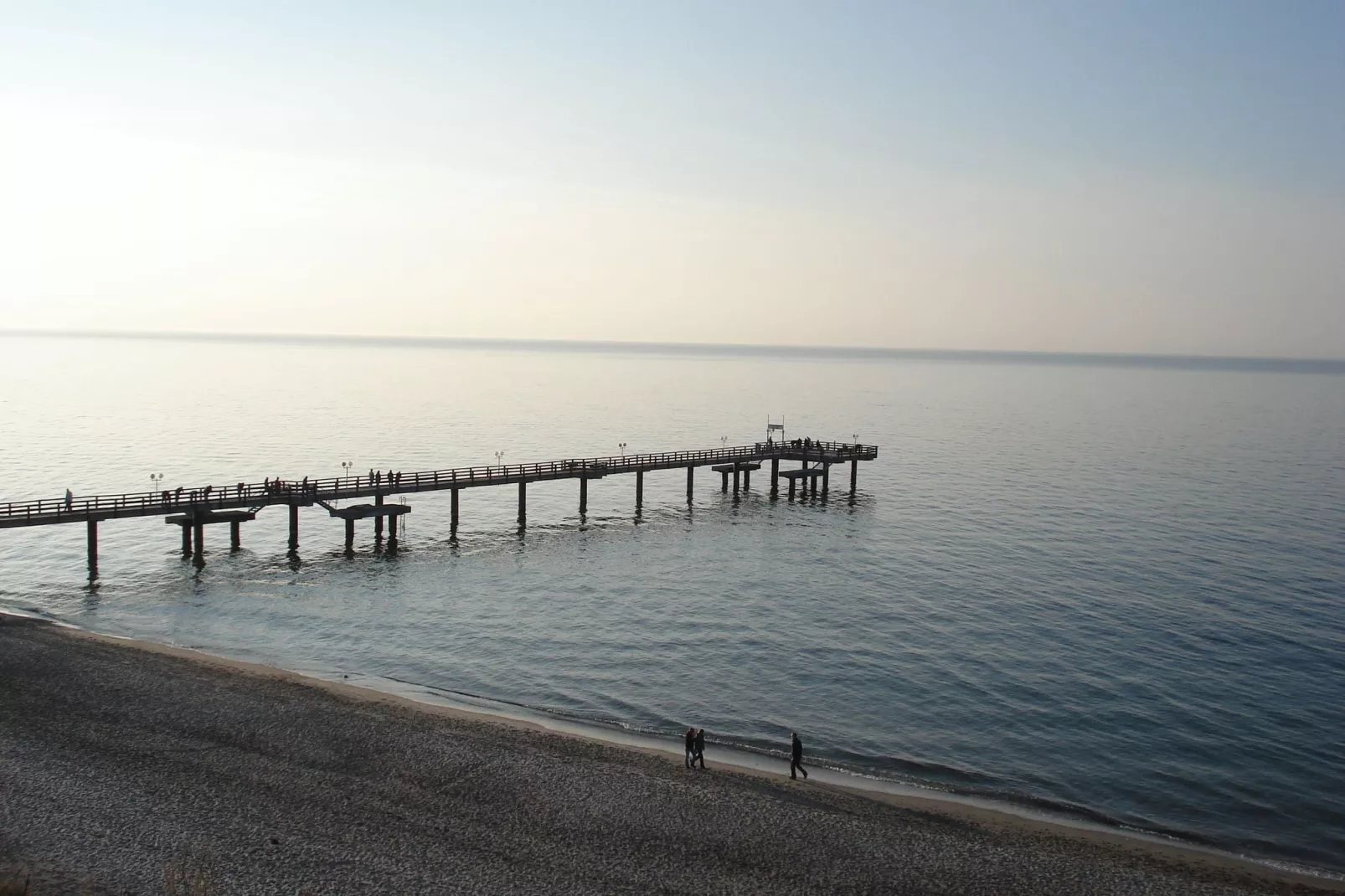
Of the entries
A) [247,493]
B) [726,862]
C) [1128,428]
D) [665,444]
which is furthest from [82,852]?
[1128,428]

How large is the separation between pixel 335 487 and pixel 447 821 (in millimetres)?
34758

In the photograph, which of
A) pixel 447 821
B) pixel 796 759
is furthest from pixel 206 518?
pixel 796 759

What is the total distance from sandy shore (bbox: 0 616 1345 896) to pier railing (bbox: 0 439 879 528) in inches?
756

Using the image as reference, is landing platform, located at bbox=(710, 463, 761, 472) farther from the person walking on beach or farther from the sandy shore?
the person walking on beach

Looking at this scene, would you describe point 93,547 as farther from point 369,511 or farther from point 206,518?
point 369,511

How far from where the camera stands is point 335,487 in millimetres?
55312

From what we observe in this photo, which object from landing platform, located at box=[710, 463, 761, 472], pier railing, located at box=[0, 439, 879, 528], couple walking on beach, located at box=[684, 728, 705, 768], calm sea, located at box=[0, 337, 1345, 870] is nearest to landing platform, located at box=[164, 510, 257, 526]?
pier railing, located at box=[0, 439, 879, 528]

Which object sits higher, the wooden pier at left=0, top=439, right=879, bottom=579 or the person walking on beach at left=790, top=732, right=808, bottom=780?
the wooden pier at left=0, top=439, right=879, bottom=579

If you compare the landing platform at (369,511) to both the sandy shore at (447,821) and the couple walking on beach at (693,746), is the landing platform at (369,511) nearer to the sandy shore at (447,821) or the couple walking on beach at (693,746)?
the sandy shore at (447,821)

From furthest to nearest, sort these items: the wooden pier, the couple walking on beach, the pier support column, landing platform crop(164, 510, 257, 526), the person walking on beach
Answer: landing platform crop(164, 510, 257, 526) → the pier support column → the wooden pier → the person walking on beach → the couple walking on beach

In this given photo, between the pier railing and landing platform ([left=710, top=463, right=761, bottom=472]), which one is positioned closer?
the pier railing

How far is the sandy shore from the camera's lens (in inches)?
854

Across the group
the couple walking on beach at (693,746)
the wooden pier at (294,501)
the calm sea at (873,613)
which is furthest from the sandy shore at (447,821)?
the wooden pier at (294,501)

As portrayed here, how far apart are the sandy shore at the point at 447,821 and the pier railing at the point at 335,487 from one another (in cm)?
1921
